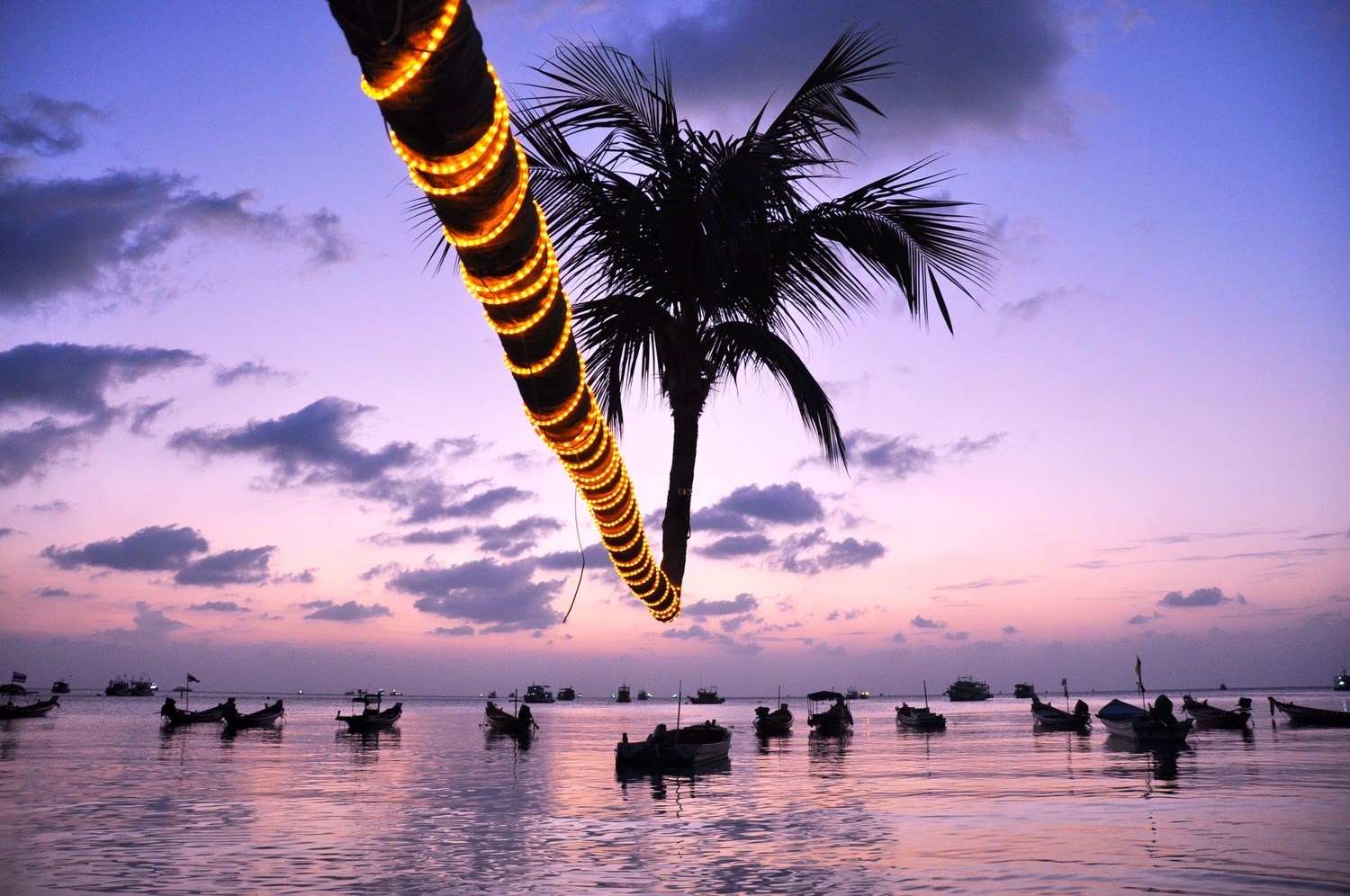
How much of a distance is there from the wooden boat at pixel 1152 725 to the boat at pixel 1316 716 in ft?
80.4

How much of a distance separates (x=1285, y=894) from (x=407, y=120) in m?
19.5

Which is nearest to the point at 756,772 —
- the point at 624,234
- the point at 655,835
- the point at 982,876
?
the point at 655,835

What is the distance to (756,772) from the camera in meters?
46.4

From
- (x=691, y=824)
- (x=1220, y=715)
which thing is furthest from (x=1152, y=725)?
(x=691, y=824)

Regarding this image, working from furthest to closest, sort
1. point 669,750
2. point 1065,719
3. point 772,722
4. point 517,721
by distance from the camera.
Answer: point 772,722 < point 1065,719 < point 517,721 < point 669,750

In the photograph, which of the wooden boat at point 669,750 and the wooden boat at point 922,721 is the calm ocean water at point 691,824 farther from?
the wooden boat at point 922,721

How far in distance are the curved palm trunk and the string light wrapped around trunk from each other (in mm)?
1429

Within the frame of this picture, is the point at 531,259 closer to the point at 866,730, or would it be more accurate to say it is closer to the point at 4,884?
the point at 4,884

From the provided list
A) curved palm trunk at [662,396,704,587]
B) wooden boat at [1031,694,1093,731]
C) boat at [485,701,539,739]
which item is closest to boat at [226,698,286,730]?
boat at [485,701,539,739]

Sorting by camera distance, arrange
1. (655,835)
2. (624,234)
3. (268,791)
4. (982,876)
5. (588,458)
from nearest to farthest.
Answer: (588,458) < (624,234) < (982,876) < (655,835) < (268,791)

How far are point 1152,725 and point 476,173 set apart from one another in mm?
60458

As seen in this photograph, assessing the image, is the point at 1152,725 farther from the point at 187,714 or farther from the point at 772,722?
the point at 187,714

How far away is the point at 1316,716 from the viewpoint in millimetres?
76500

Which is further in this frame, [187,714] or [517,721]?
[187,714]
